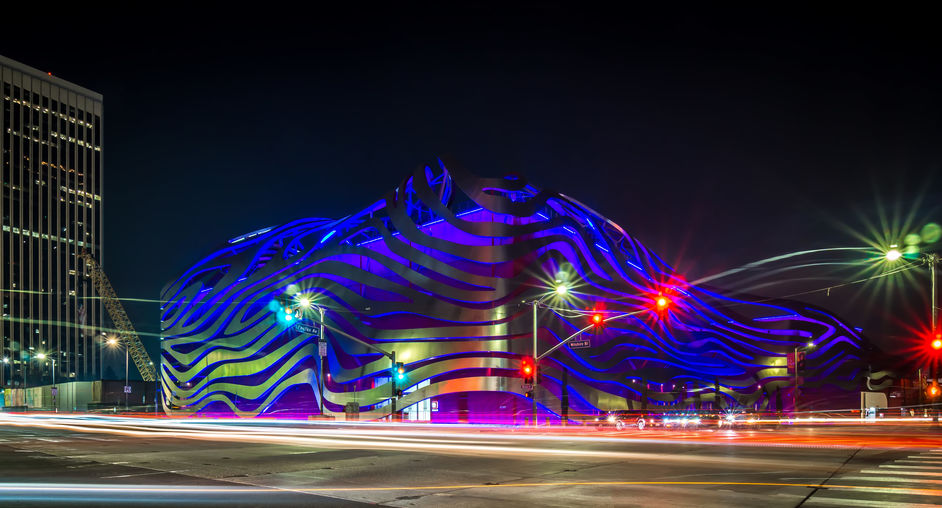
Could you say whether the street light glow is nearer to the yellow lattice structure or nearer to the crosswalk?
the crosswalk

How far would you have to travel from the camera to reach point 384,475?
17844 mm

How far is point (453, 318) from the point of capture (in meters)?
65.8

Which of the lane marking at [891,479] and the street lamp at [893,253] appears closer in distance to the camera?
the lane marking at [891,479]

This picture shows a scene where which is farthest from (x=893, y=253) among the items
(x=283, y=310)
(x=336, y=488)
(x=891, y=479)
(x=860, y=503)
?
(x=283, y=310)

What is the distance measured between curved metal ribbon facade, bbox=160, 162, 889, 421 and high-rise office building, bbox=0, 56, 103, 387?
212ft

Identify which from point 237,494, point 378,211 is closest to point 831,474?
point 237,494

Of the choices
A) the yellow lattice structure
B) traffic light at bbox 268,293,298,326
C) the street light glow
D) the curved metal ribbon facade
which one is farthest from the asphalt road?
the yellow lattice structure

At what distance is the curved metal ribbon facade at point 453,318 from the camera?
65250 millimetres

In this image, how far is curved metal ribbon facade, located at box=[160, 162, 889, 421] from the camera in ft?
214

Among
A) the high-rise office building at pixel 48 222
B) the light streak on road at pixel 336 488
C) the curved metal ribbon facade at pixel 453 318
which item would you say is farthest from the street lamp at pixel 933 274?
the high-rise office building at pixel 48 222

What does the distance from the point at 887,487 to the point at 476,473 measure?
29.9 feet

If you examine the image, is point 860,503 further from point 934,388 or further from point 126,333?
point 126,333

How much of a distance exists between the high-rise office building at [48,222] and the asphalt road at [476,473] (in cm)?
13459

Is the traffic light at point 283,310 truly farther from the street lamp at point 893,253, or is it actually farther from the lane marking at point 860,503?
the lane marking at point 860,503
